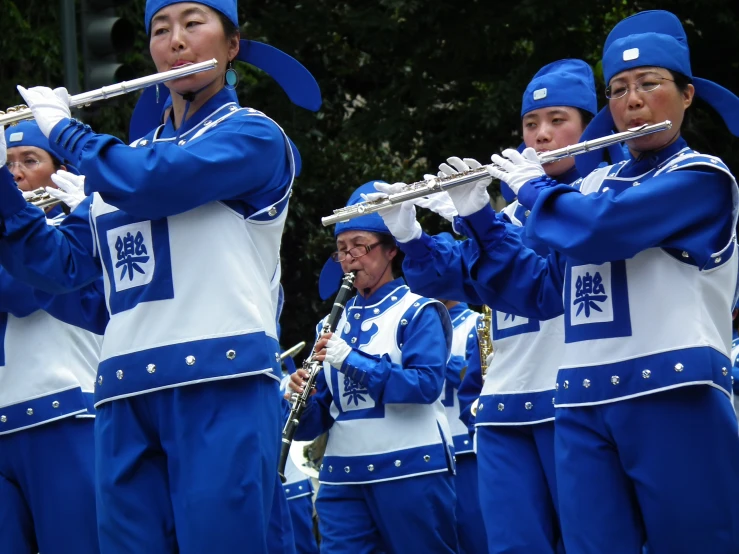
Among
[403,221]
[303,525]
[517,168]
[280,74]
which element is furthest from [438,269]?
[303,525]

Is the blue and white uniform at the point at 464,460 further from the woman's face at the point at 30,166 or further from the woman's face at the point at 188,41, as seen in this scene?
the woman's face at the point at 188,41

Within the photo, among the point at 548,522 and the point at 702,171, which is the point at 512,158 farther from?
the point at 548,522

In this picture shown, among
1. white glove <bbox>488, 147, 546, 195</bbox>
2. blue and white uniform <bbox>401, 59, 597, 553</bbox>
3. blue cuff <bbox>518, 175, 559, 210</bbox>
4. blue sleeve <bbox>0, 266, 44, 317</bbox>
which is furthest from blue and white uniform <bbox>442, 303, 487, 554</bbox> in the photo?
blue cuff <bbox>518, 175, 559, 210</bbox>

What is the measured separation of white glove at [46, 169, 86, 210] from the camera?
5.88m

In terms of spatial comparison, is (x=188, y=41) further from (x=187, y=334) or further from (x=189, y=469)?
(x=189, y=469)

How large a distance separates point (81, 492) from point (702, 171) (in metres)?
2.82

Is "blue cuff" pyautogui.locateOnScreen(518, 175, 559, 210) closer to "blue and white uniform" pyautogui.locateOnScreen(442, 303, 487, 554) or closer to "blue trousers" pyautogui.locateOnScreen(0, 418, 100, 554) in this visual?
"blue trousers" pyautogui.locateOnScreen(0, 418, 100, 554)

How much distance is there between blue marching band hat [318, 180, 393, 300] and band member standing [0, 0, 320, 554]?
307cm

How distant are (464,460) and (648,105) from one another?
465cm

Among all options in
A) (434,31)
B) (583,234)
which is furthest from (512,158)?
(434,31)

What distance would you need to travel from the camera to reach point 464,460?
9.50 metres

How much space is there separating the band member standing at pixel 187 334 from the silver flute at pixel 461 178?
104 cm

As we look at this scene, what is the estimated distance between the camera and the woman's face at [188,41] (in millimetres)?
4949

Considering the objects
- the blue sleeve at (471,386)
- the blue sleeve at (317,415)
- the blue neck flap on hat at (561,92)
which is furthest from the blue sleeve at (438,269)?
the blue sleeve at (471,386)
